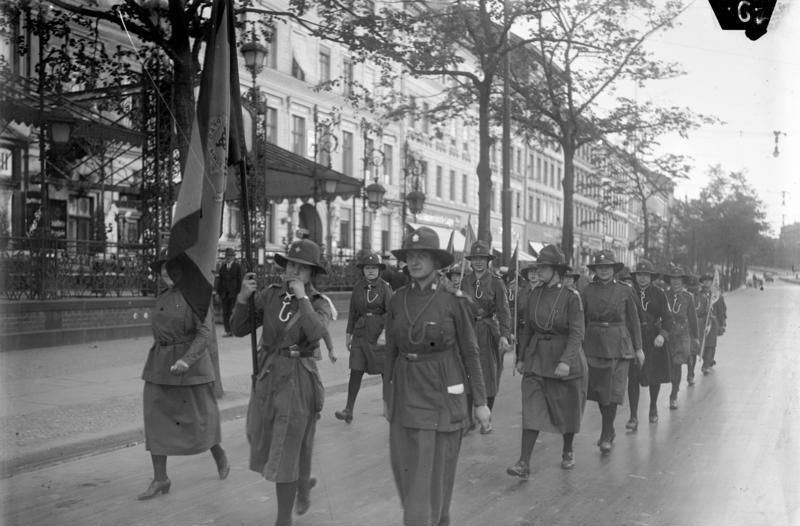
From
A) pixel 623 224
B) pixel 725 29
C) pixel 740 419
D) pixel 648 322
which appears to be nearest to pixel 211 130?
pixel 725 29

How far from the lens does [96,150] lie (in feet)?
70.5

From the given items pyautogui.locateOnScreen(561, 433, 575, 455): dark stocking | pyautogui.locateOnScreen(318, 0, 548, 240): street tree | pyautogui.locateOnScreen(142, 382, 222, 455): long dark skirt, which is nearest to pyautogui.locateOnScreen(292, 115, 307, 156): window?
pyautogui.locateOnScreen(318, 0, 548, 240): street tree

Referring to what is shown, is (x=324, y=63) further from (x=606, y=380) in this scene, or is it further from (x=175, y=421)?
(x=175, y=421)

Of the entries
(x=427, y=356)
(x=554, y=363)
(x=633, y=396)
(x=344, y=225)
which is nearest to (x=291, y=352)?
(x=427, y=356)

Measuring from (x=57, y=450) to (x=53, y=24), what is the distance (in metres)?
8.66

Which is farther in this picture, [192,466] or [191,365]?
[192,466]

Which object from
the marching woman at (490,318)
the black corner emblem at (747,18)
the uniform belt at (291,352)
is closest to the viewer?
the uniform belt at (291,352)

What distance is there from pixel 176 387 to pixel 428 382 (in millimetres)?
2107

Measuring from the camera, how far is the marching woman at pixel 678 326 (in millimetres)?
10789

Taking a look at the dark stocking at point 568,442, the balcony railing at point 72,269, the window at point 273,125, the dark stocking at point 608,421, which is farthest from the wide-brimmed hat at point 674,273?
the window at point 273,125

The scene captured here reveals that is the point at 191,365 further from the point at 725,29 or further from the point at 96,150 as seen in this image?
the point at 96,150

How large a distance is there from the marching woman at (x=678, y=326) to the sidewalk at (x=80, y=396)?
4.51m

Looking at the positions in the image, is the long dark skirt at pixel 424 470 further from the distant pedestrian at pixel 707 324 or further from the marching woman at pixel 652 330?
the distant pedestrian at pixel 707 324

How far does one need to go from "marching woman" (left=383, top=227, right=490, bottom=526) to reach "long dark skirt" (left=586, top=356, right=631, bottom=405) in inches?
131
